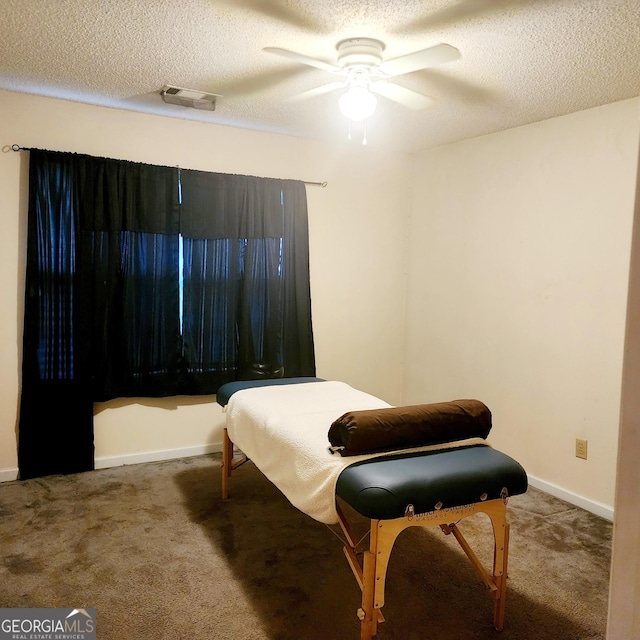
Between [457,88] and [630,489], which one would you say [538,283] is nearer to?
[457,88]

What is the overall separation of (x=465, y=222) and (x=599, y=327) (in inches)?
48.3

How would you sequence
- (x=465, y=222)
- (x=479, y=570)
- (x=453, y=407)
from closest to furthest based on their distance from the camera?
(x=479, y=570) → (x=453, y=407) → (x=465, y=222)

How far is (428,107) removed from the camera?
3.01 meters

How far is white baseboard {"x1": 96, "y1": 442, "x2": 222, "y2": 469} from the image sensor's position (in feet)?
10.9

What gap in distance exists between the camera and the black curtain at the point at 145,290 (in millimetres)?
3049

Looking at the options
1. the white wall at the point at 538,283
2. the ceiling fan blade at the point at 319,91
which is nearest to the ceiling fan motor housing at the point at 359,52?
the ceiling fan blade at the point at 319,91

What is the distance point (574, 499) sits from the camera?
2973mm

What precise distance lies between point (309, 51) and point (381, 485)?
1795 millimetres

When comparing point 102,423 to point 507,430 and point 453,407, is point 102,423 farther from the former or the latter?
point 507,430

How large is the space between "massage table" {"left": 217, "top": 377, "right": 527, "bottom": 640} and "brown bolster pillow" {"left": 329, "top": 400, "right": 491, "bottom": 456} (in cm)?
3

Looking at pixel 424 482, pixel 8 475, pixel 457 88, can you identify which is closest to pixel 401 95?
pixel 457 88

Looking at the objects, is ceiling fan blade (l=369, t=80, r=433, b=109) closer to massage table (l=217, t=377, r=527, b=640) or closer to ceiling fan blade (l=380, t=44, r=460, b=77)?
ceiling fan blade (l=380, t=44, r=460, b=77)

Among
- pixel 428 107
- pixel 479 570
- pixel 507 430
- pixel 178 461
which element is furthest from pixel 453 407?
pixel 178 461

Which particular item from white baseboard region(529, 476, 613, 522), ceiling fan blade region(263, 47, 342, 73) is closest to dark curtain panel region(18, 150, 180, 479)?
ceiling fan blade region(263, 47, 342, 73)
